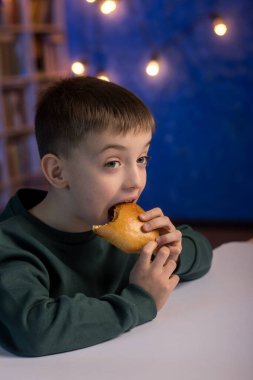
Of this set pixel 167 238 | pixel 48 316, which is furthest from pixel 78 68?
pixel 48 316

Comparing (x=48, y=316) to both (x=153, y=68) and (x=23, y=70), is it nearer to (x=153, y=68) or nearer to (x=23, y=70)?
(x=153, y=68)

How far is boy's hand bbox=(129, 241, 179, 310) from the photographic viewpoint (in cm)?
97

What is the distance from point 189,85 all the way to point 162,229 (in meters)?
3.27

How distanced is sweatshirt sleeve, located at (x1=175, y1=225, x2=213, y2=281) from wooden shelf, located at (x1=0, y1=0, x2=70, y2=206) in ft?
12.4

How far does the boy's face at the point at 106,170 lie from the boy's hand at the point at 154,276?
0.37 ft

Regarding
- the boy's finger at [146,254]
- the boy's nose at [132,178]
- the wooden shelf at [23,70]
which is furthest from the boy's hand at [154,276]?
the wooden shelf at [23,70]

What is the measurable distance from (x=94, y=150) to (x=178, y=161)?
3365 mm

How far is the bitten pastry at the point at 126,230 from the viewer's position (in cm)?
100

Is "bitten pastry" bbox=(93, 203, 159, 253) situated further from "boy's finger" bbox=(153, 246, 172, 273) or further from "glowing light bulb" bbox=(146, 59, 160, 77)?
"glowing light bulb" bbox=(146, 59, 160, 77)

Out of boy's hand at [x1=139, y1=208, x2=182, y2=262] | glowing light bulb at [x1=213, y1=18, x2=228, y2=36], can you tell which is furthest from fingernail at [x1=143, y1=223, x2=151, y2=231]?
glowing light bulb at [x1=213, y1=18, x2=228, y2=36]

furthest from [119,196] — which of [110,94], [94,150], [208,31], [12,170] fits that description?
[12,170]

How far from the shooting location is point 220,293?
1.09 metres

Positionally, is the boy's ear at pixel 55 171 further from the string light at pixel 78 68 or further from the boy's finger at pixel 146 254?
the string light at pixel 78 68

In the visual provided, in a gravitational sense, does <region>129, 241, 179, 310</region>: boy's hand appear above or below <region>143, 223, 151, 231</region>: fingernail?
below
